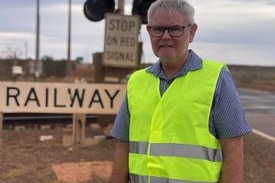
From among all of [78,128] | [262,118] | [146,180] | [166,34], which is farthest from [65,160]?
[262,118]

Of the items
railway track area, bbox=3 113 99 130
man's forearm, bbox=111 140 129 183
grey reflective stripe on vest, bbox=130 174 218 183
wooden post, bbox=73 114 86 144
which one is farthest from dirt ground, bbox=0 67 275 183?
grey reflective stripe on vest, bbox=130 174 218 183

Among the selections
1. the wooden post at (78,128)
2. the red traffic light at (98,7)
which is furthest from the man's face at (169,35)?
the red traffic light at (98,7)

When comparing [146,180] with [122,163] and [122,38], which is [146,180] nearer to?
[122,163]

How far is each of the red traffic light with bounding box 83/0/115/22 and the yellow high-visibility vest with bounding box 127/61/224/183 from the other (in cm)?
1088

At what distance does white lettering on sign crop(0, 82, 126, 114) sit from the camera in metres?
11.7

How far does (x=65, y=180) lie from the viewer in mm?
8617

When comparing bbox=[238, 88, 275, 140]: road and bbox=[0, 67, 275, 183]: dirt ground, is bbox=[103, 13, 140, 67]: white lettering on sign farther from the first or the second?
bbox=[238, 88, 275, 140]: road

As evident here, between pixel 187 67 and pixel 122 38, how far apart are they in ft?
31.8

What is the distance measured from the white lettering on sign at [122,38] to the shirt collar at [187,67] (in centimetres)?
940

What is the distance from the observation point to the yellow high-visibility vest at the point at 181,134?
328 centimetres

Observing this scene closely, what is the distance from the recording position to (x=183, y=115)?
10.8ft

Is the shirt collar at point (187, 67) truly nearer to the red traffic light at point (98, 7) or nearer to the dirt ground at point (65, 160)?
the dirt ground at point (65, 160)

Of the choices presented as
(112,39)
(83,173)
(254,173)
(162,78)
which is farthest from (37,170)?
(162,78)

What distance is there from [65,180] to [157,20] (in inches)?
218
